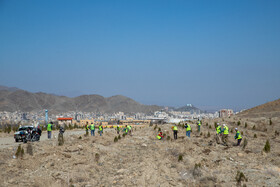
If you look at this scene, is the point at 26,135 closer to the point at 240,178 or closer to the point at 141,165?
the point at 141,165

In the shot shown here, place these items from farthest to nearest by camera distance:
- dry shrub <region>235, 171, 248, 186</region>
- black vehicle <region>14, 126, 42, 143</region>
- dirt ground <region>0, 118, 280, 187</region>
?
black vehicle <region>14, 126, 42, 143</region> < dirt ground <region>0, 118, 280, 187</region> < dry shrub <region>235, 171, 248, 186</region>

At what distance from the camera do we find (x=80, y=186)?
15.1 meters

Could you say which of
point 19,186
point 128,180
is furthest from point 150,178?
point 19,186

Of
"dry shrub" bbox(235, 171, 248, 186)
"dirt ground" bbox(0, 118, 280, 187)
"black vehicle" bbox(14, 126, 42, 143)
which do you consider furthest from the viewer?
"black vehicle" bbox(14, 126, 42, 143)

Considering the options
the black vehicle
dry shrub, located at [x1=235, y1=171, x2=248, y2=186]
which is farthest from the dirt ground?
the black vehicle

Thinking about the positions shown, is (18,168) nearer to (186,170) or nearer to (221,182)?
(186,170)

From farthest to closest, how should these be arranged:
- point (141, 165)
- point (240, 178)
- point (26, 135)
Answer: point (26, 135) → point (141, 165) → point (240, 178)

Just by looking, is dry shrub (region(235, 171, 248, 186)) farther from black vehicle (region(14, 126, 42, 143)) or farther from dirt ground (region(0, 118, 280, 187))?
black vehicle (region(14, 126, 42, 143))

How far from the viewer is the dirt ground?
1549cm

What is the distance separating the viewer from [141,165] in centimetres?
1831

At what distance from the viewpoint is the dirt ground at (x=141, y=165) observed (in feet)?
50.8

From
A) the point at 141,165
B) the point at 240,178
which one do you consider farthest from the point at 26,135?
the point at 240,178

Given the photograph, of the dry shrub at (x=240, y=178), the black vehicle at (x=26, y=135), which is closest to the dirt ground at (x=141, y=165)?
the dry shrub at (x=240, y=178)

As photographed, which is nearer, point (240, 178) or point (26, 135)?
point (240, 178)
